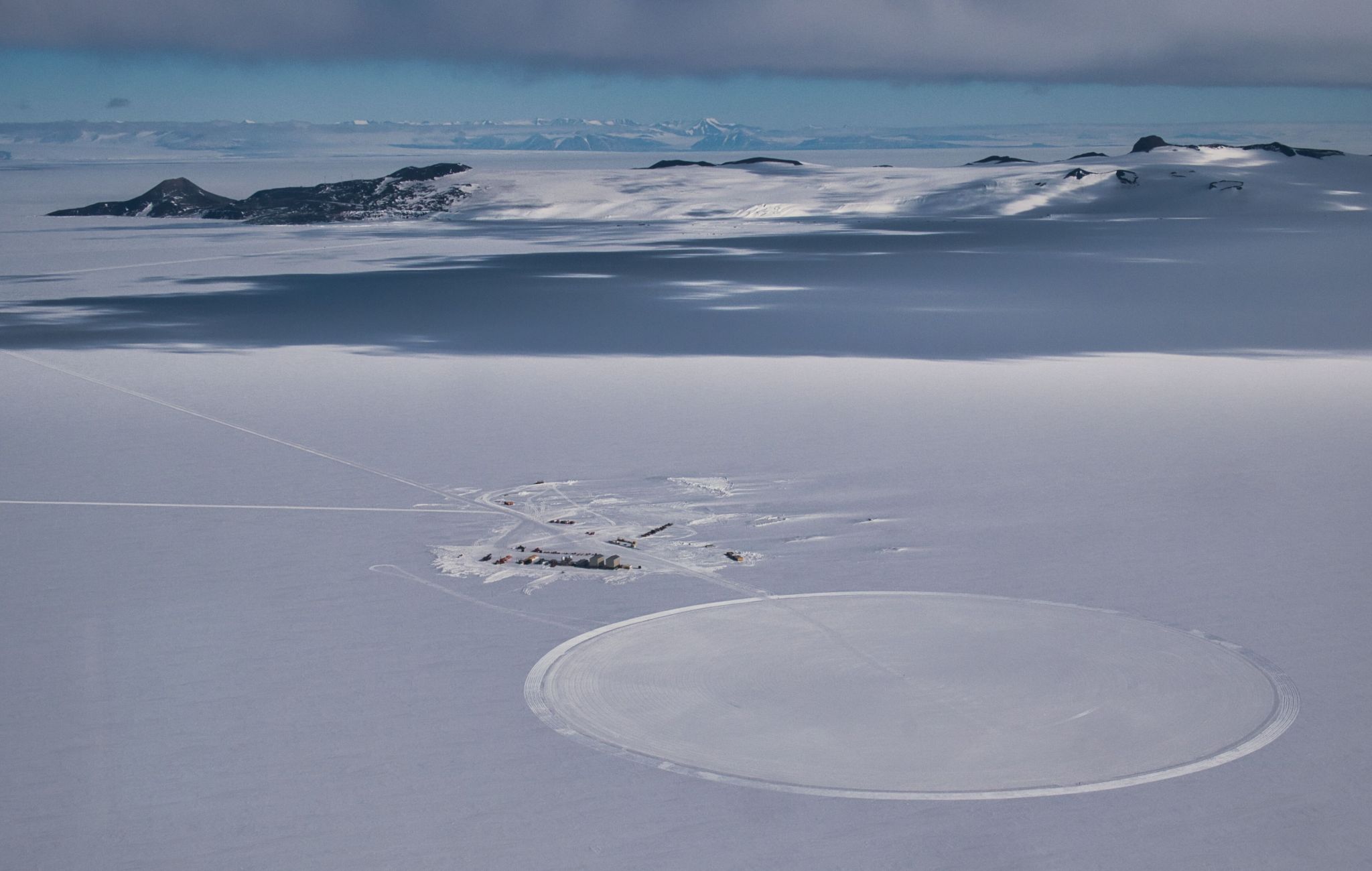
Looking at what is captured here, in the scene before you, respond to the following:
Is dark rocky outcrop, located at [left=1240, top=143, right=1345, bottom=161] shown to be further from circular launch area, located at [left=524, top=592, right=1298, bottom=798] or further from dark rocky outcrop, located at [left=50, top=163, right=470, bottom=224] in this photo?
circular launch area, located at [left=524, top=592, right=1298, bottom=798]

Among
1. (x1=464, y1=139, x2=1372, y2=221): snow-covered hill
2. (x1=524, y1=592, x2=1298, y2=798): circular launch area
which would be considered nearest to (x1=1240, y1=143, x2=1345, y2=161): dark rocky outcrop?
(x1=464, y1=139, x2=1372, y2=221): snow-covered hill

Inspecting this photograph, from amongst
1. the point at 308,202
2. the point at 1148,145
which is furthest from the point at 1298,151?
the point at 308,202

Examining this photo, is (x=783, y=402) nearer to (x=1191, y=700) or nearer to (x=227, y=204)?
(x=1191, y=700)

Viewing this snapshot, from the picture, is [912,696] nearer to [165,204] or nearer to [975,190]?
[975,190]

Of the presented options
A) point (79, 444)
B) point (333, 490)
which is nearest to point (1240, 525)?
point (333, 490)

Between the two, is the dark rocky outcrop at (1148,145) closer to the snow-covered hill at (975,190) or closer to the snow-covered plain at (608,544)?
the snow-covered hill at (975,190)

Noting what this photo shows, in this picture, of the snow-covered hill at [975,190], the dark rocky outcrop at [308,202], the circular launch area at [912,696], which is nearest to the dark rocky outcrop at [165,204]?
the dark rocky outcrop at [308,202]
